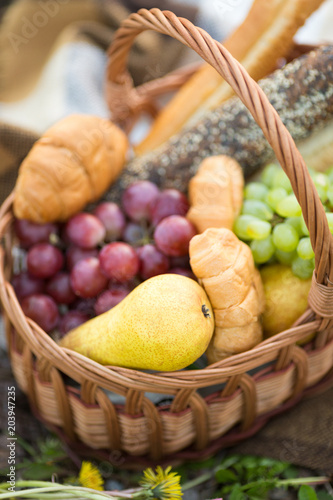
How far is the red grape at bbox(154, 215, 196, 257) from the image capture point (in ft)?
1.94

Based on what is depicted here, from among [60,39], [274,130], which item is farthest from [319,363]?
[60,39]

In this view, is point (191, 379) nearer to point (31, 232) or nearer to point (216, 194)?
point (216, 194)

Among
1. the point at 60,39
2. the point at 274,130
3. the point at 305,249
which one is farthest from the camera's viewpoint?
the point at 60,39

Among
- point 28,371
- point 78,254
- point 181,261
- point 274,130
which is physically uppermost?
point 274,130

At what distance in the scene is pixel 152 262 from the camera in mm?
606

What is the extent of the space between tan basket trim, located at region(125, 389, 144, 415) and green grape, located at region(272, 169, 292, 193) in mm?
359

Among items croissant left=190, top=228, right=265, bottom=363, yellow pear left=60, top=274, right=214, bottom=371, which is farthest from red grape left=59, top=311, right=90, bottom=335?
croissant left=190, top=228, right=265, bottom=363

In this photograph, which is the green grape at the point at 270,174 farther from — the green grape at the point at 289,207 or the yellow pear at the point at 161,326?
the yellow pear at the point at 161,326

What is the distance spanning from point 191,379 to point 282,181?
0.32 meters

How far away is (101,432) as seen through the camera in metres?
0.57

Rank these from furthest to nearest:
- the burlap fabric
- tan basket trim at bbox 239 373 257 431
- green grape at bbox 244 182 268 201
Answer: the burlap fabric < green grape at bbox 244 182 268 201 < tan basket trim at bbox 239 373 257 431

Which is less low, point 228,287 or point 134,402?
point 228,287

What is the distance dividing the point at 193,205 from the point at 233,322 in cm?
21

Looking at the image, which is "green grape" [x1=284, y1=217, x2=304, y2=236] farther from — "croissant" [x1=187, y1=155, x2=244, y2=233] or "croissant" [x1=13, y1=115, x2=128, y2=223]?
"croissant" [x1=13, y1=115, x2=128, y2=223]
